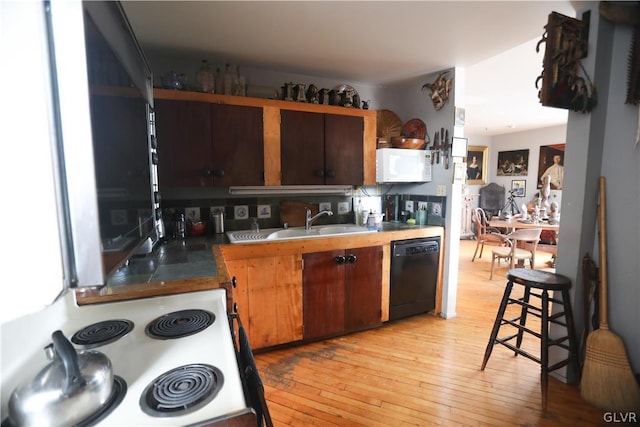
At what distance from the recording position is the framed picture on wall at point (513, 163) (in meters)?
6.60

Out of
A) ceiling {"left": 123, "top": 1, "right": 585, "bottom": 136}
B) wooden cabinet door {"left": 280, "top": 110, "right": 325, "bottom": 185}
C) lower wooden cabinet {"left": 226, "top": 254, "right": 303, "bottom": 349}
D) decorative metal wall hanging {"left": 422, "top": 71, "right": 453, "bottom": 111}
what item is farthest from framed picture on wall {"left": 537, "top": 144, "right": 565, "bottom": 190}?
lower wooden cabinet {"left": 226, "top": 254, "right": 303, "bottom": 349}

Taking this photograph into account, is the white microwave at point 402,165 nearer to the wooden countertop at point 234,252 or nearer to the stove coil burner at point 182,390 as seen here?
the wooden countertop at point 234,252

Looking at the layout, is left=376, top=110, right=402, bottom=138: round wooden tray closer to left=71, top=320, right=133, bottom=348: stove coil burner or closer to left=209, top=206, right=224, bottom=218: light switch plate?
left=209, top=206, right=224, bottom=218: light switch plate

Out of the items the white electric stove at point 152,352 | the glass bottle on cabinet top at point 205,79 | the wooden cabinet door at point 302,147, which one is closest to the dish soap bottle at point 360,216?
the wooden cabinet door at point 302,147

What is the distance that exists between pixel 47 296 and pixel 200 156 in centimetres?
175

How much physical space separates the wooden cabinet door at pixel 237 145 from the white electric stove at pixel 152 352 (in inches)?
49.4

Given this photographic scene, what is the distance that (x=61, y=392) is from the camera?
1.94 ft

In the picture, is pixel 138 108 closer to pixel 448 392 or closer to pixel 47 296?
pixel 47 296

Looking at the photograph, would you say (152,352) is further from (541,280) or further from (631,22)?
(631,22)

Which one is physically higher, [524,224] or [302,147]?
[302,147]

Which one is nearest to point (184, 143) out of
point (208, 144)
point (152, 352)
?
point (208, 144)

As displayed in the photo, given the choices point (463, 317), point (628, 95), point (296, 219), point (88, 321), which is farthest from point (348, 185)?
Result: point (88, 321)

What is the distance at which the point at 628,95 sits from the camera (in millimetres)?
1607

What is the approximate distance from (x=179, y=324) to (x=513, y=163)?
7.76m
